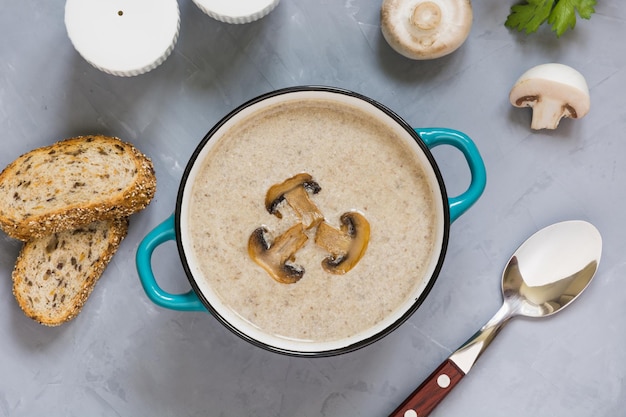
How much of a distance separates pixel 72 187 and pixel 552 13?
1410 millimetres

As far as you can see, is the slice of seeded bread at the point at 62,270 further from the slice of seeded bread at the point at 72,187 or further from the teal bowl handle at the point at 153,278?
the teal bowl handle at the point at 153,278

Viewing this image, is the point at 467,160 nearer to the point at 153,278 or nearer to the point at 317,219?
the point at 317,219

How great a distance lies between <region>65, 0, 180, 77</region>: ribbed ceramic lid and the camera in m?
1.77

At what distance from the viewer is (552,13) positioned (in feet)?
6.00

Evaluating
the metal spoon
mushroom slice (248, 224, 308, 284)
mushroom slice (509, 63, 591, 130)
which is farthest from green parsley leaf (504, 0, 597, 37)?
mushroom slice (248, 224, 308, 284)

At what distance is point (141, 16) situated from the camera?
1770 millimetres

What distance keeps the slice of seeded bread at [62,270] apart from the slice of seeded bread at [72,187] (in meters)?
0.06

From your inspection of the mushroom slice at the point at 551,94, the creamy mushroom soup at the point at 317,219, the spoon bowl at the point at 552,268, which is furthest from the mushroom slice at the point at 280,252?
the mushroom slice at the point at 551,94

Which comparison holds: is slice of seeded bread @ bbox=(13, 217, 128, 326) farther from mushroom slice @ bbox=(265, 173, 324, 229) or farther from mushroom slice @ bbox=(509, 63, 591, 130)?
mushroom slice @ bbox=(509, 63, 591, 130)

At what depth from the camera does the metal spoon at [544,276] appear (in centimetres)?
188

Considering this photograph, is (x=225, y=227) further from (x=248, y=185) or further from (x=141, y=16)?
(x=141, y=16)

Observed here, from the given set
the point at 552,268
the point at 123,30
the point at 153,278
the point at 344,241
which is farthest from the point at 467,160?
the point at 123,30

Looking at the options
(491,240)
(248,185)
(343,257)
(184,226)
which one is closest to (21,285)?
(184,226)

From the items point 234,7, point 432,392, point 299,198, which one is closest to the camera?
point 299,198
